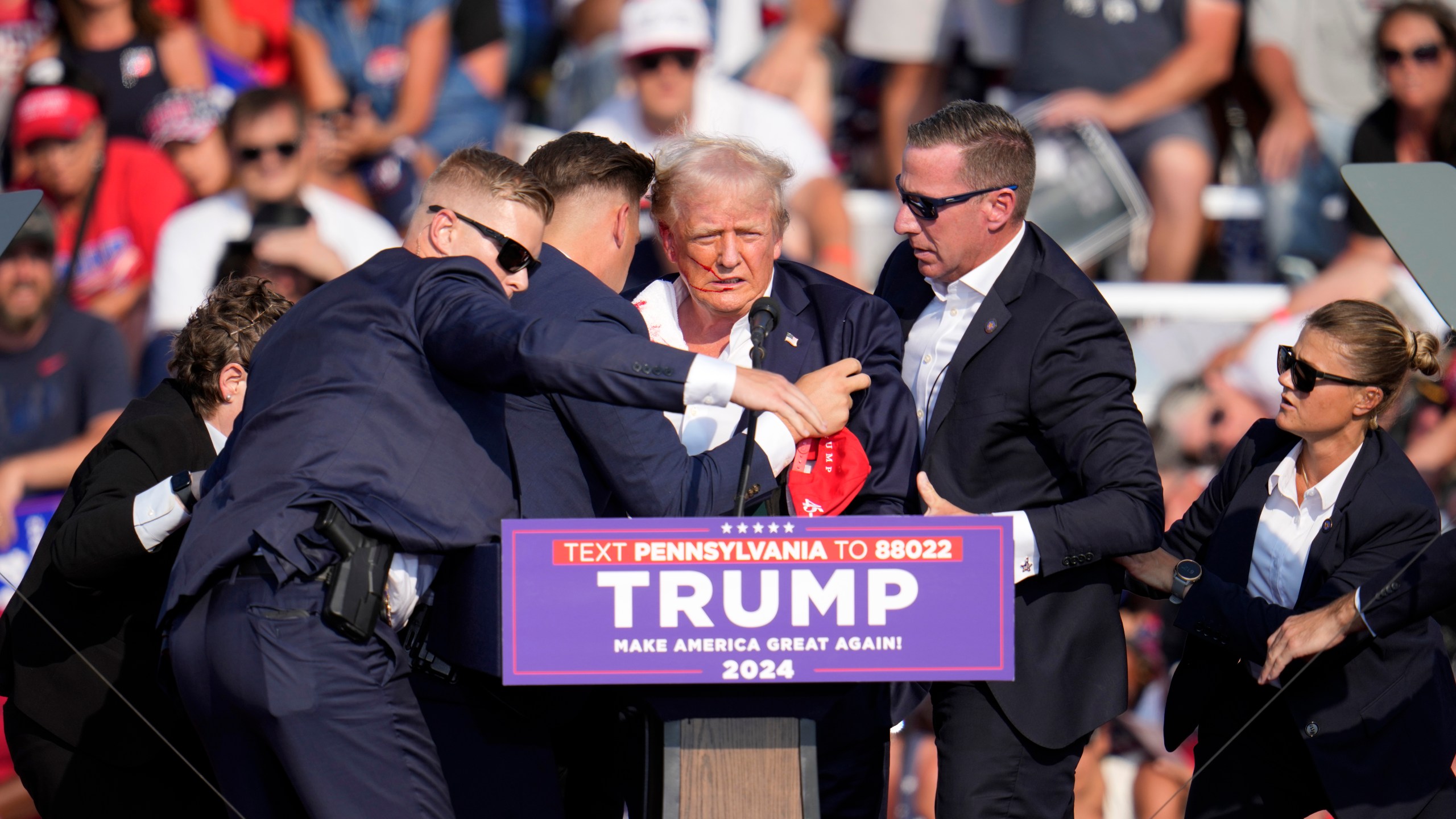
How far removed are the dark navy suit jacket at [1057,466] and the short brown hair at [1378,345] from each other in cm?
44

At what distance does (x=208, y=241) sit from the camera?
240 inches

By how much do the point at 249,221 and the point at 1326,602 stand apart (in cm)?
456

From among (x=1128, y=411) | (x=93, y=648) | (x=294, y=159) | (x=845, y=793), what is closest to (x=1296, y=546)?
(x=1128, y=411)

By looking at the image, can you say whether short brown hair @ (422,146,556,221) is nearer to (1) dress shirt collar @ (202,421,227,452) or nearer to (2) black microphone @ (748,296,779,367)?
(2) black microphone @ (748,296,779,367)

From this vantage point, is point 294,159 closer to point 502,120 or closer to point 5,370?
point 502,120

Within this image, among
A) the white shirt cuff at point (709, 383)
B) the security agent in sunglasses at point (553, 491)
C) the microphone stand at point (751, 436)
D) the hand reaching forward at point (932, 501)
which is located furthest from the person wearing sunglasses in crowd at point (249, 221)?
the white shirt cuff at point (709, 383)

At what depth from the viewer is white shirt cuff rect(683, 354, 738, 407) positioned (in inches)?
97.3

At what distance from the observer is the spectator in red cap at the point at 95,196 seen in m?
6.32

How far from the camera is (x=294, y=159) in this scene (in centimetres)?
610

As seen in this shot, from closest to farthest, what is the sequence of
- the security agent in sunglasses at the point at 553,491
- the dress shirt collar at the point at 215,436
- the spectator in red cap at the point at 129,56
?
the security agent in sunglasses at the point at 553,491 → the dress shirt collar at the point at 215,436 → the spectator in red cap at the point at 129,56

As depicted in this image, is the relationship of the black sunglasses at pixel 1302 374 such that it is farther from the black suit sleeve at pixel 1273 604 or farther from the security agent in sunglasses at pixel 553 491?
the security agent in sunglasses at pixel 553 491

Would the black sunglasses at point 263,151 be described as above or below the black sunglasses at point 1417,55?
below

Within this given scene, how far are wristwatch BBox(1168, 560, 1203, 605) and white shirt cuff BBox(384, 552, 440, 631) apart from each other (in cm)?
155

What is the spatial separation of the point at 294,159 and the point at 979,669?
4.54m
